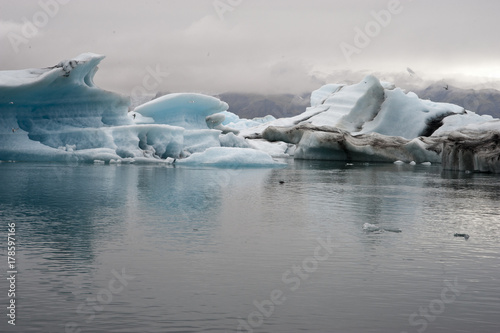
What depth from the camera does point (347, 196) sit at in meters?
15.7

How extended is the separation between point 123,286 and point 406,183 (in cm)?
1619

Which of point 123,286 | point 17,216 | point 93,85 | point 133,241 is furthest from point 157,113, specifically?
point 123,286

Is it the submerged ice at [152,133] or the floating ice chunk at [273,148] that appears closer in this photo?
the submerged ice at [152,133]

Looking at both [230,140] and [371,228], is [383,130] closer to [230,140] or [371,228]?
[230,140]
